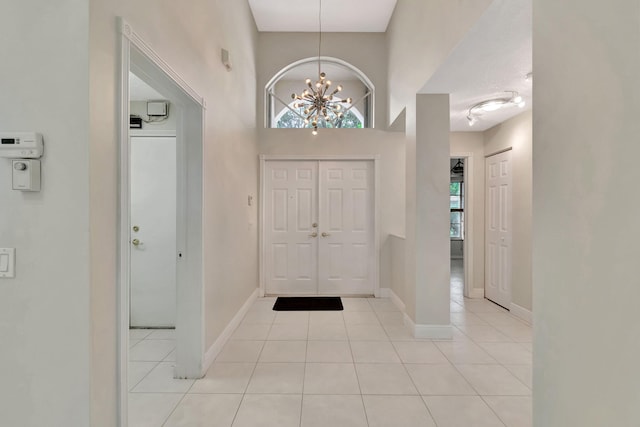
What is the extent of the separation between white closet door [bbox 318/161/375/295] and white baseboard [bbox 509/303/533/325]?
1.87 m

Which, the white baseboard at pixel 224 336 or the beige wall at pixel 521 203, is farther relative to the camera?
the beige wall at pixel 521 203

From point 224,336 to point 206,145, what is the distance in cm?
182

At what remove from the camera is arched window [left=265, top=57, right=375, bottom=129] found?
4.72m

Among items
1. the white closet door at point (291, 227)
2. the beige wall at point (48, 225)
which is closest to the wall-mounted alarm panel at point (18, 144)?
the beige wall at point (48, 225)

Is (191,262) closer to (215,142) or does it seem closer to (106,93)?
(215,142)

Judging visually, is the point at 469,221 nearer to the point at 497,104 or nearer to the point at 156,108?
the point at 497,104

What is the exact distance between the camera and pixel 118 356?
4.58 feet

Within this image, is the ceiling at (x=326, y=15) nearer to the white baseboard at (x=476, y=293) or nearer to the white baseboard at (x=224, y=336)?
the white baseboard at (x=224, y=336)

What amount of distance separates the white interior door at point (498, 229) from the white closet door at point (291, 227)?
8.52 ft

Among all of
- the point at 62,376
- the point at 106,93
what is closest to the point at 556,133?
the point at 106,93

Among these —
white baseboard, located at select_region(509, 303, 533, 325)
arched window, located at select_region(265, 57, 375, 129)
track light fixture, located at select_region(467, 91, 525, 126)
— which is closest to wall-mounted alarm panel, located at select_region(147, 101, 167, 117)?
arched window, located at select_region(265, 57, 375, 129)

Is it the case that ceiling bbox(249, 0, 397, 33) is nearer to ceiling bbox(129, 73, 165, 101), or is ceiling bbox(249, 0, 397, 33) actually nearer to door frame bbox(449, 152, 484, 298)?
ceiling bbox(129, 73, 165, 101)

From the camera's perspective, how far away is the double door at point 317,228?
15.6 ft

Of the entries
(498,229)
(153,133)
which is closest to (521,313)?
(498,229)
